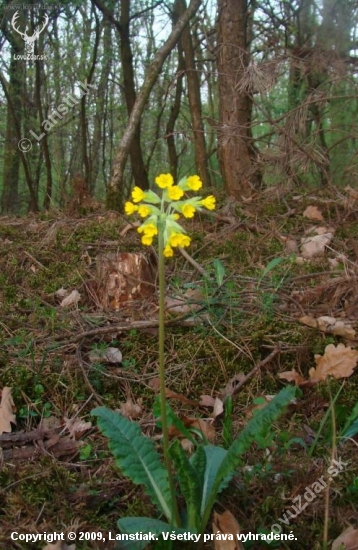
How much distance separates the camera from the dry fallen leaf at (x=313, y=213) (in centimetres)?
440

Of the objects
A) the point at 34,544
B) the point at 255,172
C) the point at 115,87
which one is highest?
the point at 115,87

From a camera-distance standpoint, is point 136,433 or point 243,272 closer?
point 136,433

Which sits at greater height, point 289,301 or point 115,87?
point 115,87

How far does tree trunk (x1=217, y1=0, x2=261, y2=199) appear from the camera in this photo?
499cm

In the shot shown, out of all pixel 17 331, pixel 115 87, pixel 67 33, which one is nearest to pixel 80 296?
pixel 17 331

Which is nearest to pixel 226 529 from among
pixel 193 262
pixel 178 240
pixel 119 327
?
pixel 178 240

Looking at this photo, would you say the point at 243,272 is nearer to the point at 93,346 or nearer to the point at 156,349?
the point at 156,349

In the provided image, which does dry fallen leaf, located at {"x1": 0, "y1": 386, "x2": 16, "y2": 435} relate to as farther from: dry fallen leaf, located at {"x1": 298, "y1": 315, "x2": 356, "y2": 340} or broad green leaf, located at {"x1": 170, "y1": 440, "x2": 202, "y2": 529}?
dry fallen leaf, located at {"x1": 298, "y1": 315, "x2": 356, "y2": 340}

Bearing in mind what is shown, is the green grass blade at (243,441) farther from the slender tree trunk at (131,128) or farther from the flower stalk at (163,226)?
the slender tree trunk at (131,128)

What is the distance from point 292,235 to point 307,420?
2.10 m

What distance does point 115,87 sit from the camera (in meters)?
15.7

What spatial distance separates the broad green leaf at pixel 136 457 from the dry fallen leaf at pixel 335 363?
0.96m

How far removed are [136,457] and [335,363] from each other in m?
1.12

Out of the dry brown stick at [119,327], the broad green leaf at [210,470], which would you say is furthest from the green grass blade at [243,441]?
the dry brown stick at [119,327]
